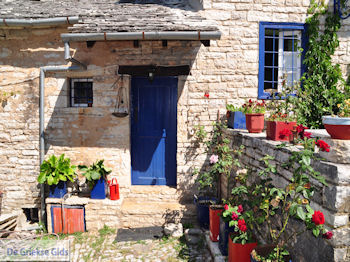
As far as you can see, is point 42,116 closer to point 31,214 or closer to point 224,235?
point 31,214

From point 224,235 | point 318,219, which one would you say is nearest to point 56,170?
point 224,235

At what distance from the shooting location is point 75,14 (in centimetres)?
562

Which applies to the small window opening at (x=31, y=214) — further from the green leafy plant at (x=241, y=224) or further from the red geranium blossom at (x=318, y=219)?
the red geranium blossom at (x=318, y=219)

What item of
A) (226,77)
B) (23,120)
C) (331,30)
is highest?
(331,30)

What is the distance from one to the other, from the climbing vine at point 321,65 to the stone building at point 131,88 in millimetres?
211

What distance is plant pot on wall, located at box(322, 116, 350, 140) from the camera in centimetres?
238

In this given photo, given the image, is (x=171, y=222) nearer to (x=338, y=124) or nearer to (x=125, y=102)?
(x=125, y=102)

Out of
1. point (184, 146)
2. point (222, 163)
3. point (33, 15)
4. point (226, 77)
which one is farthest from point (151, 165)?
point (33, 15)

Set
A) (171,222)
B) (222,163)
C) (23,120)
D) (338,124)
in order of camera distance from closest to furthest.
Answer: (338,124) → (222,163) → (171,222) → (23,120)

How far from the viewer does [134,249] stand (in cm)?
477

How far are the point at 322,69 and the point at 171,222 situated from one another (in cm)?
458

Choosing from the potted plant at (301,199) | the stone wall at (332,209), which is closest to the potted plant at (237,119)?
the potted plant at (301,199)

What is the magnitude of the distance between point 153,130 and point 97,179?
1626mm

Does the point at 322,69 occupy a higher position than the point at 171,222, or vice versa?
the point at 322,69
